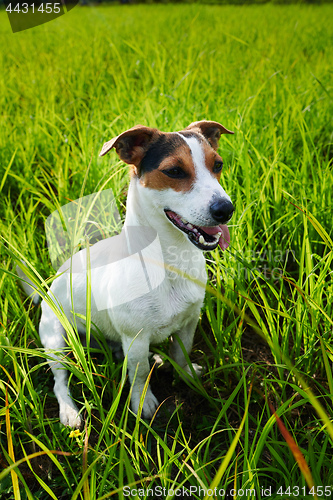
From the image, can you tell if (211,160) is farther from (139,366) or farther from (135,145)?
(139,366)

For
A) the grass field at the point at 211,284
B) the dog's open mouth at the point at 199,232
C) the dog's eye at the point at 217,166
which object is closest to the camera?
the grass field at the point at 211,284

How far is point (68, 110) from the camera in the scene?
4.67 meters

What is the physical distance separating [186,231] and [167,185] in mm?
258

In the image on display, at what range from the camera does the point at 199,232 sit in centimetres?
182

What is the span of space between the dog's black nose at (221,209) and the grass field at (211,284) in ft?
0.91

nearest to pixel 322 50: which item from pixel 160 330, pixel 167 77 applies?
pixel 167 77

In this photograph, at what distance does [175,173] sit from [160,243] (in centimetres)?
39

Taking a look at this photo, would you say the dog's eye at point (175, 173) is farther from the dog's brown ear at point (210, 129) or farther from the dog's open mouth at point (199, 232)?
the dog's brown ear at point (210, 129)

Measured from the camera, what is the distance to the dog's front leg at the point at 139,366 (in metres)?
2.04

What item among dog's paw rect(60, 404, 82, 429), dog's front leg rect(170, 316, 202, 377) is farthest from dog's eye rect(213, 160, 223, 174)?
dog's paw rect(60, 404, 82, 429)

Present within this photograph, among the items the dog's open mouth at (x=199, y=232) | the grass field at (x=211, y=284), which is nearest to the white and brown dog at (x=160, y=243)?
the dog's open mouth at (x=199, y=232)

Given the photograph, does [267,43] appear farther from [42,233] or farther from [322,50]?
[42,233]

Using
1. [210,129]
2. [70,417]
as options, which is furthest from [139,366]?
[210,129]

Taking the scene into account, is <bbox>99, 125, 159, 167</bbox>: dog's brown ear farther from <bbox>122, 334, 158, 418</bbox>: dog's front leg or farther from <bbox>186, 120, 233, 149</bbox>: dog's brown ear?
<bbox>122, 334, 158, 418</bbox>: dog's front leg
